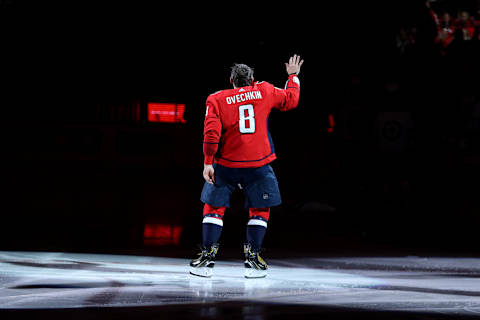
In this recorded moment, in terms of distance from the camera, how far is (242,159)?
4.98 metres

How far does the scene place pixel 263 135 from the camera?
506 cm

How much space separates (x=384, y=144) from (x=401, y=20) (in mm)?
3260

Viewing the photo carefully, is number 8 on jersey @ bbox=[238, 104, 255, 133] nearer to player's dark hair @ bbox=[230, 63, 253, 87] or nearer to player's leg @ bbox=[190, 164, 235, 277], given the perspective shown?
player's dark hair @ bbox=[230, 63, 253, 87]

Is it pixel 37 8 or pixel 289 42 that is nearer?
pixel 289 42

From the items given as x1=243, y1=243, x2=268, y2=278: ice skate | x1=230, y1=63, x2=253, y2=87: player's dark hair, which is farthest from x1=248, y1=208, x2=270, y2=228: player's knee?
x1=230, y1=63, x2=253, y2=87: player's dark hair

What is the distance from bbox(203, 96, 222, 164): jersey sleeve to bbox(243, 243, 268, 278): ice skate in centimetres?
84

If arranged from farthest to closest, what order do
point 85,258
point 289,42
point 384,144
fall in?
1. point 289,42
2. point 384,144
3. point 85,258

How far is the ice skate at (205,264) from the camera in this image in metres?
5.00

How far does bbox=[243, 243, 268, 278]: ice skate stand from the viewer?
5.00 m

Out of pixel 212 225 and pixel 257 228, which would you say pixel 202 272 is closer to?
pixel 212 225

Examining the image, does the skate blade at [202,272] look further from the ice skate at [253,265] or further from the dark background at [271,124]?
the dark background at [271,124]

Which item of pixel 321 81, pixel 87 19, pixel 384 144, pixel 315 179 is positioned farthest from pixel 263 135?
pixel 87 19

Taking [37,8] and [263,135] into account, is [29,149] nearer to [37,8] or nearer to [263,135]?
[37,8]

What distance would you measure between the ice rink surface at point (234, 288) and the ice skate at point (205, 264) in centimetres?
10
